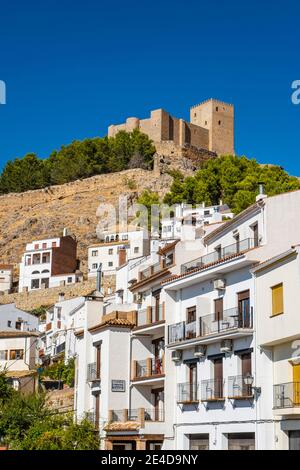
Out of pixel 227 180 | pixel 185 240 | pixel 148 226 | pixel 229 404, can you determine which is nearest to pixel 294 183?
pixel 227 180

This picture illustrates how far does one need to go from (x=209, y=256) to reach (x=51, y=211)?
8338cm

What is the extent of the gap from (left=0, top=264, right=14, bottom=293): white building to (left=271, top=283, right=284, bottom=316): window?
68.1 metres

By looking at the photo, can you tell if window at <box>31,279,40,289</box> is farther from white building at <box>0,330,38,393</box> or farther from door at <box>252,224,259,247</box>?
door at <box>252,224,259,247</box>

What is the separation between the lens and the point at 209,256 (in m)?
32.7

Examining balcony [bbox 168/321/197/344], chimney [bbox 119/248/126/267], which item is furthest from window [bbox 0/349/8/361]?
chimney [bbox 119/248/126/267]

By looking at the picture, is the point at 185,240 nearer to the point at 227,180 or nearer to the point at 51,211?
the point at 227,180

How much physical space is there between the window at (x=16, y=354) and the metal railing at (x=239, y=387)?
85.7ft

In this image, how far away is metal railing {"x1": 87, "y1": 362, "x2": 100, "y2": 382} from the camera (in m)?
36.2

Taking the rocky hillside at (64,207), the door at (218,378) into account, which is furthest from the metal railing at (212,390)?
the rocky hillside at (64,207)

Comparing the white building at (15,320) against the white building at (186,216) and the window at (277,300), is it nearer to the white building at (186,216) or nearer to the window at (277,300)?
the white building at (186,216)

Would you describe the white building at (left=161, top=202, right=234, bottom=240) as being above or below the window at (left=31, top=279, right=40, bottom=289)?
above

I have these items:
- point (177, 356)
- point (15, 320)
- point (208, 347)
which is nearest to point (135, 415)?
point (177, 356)

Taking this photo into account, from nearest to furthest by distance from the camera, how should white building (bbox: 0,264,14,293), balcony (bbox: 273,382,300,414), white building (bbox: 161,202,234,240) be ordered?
balcony (bbox: 273,382,300,414) → white building (bbox: 161,202,234,240) → white building (bbox: 0,264,14,293)

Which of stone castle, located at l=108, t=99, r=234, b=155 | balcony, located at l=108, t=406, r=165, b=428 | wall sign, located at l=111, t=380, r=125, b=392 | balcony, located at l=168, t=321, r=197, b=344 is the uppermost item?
stone castle, located at l=108, t=99, r=234, b=155
